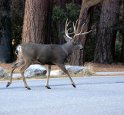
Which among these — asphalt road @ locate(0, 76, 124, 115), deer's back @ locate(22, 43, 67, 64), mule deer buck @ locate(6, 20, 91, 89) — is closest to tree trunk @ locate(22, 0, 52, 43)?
asphalt road @ locate(0, 76, 124, 115)

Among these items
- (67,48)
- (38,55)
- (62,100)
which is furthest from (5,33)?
(62,100)

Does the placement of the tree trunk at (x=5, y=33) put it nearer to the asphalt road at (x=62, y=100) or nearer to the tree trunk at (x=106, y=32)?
the tree trunk at (x=106, y=32)

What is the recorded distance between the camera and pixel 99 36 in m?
38.4

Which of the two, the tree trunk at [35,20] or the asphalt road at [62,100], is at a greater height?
the tree trunk at [35,20]

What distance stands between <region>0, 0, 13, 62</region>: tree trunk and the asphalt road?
17.9 meters

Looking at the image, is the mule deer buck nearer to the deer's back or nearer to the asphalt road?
the deer's back

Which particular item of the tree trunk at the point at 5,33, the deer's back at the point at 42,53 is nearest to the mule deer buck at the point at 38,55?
the deer's back at the point at 42,53

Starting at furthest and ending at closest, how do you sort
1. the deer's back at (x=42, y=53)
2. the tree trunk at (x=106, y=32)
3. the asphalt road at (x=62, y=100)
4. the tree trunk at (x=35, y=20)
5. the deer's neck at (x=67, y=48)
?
the tree trunk at (x=106, y=32)
the tree trunk at (x=35, y=20)
the deer's neck at (x=67, y=48)
the deer's back at (x=42, y=53)
the asphalt road at (x=62, y=100)

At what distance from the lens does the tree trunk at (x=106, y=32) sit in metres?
37.7

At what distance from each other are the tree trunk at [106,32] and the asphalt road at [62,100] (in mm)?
19406

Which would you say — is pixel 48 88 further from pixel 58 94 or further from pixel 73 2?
pixel 73 2

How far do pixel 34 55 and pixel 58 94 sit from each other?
232 cm

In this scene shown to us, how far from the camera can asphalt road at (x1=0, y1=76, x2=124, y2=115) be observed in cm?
1191

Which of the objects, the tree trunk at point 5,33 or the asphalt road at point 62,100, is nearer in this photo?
the asphalt road at point 62,100
